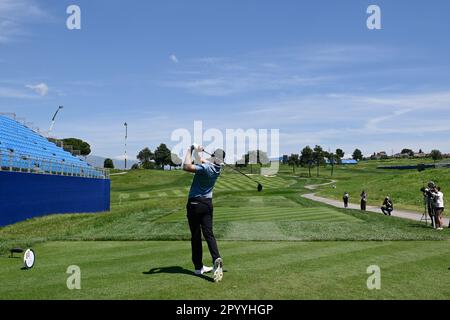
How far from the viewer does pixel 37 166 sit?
1089 inches

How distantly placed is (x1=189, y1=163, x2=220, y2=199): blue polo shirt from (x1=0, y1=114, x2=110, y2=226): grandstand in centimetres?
1724

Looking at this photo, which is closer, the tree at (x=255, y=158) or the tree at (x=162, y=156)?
the tree at (x=255, y=158)

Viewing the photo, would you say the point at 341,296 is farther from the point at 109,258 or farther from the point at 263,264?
the point at 109,258

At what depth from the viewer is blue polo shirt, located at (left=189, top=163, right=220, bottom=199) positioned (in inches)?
363

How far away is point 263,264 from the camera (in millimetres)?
10164

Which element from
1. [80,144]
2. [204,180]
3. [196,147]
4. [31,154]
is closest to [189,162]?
[196,147]

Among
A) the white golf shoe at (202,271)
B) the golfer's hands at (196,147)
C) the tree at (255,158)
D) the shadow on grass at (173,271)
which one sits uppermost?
the tree at (255,158)

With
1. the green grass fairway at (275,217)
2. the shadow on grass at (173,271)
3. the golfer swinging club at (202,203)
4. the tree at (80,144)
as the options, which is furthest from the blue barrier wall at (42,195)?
the tree at (80,144)

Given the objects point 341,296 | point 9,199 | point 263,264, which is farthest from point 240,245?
point 9,199

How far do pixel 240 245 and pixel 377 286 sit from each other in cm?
604

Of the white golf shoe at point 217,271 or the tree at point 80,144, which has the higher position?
the tree at point 80,144

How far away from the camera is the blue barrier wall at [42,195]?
76.3ft

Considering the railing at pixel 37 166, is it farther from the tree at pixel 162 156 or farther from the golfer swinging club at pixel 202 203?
the tree at pixel 162 156

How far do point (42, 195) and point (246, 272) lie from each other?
22.9 m
